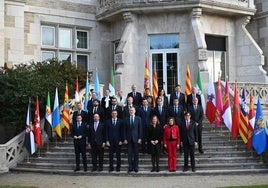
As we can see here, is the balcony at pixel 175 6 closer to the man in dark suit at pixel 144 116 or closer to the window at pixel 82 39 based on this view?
the window at pixel 82 39

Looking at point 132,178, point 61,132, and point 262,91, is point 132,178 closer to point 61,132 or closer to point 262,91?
point 61,132

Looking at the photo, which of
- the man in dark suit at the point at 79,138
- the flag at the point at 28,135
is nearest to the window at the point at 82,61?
the flag at the point at 28,135

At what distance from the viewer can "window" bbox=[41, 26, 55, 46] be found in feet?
75.5

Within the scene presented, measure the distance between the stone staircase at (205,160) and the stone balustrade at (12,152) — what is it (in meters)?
0.23

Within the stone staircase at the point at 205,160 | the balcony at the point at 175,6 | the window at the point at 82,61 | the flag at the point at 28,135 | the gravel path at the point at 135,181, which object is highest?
the balcony at the point at 175,6

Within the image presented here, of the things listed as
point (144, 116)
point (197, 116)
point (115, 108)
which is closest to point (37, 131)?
point (115, 108)

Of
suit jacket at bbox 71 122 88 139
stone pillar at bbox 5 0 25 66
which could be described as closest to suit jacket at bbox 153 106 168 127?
suit jacket at bbox 71 122 88 139

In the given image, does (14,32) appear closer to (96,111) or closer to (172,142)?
(96,111)

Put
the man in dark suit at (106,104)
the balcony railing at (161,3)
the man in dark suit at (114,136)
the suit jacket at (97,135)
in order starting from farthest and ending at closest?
the balcony railing at (161,3)
the man in dark suit at (106,104)
the suit jacket at (97,135)
the man in dark suit at (114,136)

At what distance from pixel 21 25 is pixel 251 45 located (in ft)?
34.8

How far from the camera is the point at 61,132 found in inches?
699

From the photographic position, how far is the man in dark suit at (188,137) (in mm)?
13945

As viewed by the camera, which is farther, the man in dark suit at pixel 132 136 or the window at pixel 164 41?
the window at pixel 164 41

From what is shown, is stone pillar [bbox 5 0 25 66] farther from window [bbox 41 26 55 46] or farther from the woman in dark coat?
the woman in dark coat
